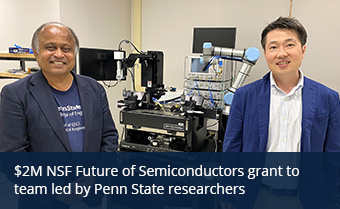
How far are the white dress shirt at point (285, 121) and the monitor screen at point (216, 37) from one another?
1.99m

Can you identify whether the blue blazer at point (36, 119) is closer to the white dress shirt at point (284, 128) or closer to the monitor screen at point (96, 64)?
the white dress shirt at point (284, 128)

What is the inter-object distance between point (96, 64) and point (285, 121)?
5.81ft

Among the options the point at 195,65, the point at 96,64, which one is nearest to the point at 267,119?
the point at 195,65

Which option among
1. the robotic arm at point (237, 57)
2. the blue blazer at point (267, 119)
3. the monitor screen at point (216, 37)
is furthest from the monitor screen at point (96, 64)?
the blue blazer at point (267, 119)

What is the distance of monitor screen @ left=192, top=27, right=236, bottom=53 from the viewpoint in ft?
9.82

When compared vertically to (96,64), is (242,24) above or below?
above

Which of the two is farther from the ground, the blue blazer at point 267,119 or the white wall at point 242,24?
the white wall at point 242,24

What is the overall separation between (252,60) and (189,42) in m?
2.10

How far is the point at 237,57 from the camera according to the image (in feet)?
6.05

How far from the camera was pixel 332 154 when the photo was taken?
112cm

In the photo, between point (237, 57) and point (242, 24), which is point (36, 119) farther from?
point (242, 24)

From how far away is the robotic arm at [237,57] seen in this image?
179 centimetres

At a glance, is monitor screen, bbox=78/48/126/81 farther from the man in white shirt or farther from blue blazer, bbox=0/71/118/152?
the man in white shirt

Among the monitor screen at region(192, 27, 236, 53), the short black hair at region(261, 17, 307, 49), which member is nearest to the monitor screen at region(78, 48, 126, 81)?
the monitor screen at region(192, 27, 236, 53)
